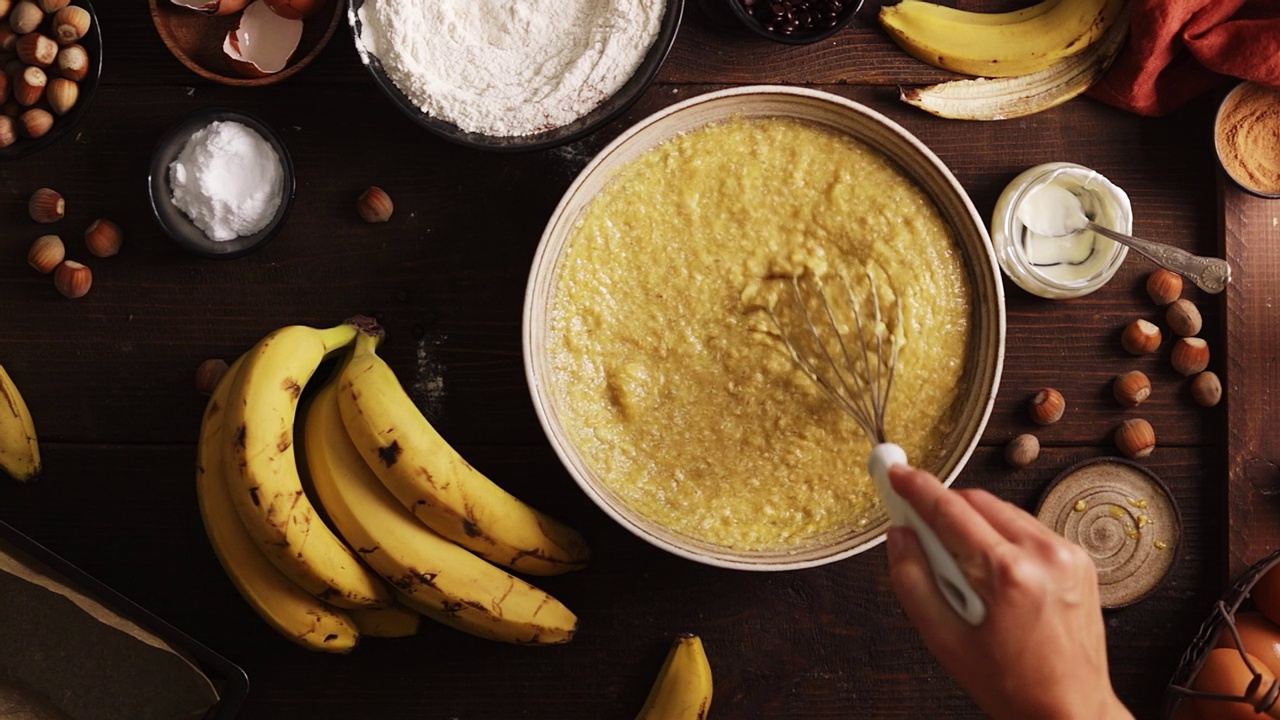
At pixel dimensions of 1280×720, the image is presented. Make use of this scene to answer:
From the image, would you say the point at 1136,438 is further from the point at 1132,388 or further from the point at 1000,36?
the point at 1000,36

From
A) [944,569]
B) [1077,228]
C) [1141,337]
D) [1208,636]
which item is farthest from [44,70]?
[1208,636]

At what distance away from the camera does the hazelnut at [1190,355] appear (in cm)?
175

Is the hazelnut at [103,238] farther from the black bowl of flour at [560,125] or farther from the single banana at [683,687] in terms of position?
the single banana at [683,687]

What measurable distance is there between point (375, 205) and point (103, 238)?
500mm

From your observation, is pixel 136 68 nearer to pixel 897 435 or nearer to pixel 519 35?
pixel 519 35

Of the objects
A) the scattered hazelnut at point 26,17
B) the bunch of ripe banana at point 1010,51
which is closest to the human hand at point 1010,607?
the bunch of ripe banana at point 1010,51

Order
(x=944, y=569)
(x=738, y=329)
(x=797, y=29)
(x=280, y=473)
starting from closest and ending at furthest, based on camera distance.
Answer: (x=944, y=569), (x=280, y=473), (x=738, y=329), (x=797, y=29)

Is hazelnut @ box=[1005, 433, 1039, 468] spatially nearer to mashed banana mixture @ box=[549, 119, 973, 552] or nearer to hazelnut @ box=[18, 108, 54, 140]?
mashed banana mixture @ box=[549, 119, 973, 552]

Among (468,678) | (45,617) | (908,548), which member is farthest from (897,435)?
(45,617)

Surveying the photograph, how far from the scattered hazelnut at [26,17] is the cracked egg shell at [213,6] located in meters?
0.25

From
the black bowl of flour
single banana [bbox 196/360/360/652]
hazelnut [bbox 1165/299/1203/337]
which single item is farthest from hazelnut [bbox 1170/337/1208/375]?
single banana [bbox 196/360/360/652]

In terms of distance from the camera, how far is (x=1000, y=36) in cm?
176

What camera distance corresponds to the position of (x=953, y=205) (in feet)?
5.25

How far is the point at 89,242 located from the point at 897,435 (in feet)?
4.88
